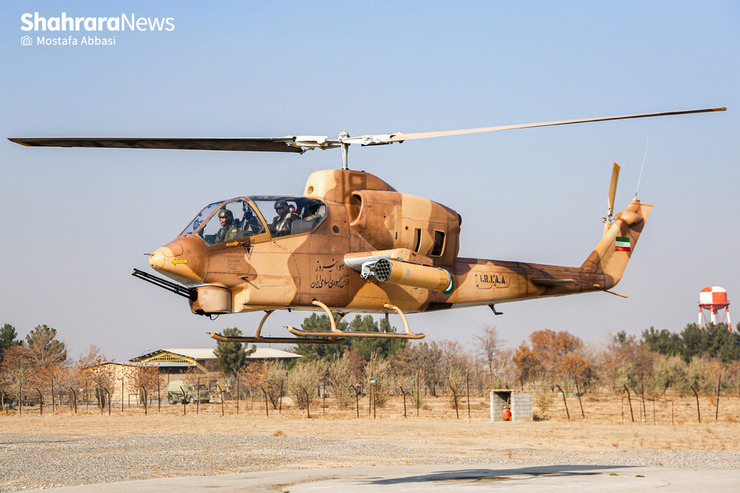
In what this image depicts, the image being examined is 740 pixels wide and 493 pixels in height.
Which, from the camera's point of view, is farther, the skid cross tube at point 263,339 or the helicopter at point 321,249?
the skid cross tube at point 263,339

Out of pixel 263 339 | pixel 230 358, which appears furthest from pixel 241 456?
pixel 230 358

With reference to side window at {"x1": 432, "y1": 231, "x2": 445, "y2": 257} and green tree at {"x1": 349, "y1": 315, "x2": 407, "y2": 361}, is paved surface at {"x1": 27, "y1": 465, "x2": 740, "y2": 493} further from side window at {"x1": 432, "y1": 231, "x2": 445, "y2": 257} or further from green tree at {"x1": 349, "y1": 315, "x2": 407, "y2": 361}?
green tree at {"x1": 349, "y1": 315, "x2": 407, "y2": 361}

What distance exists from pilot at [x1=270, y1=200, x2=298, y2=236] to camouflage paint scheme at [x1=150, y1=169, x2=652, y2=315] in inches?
5.0

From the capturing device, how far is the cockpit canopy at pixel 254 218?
13477 mm

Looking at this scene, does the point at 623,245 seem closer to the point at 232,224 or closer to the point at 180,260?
the point at 232,224

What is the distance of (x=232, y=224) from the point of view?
13.6 meters

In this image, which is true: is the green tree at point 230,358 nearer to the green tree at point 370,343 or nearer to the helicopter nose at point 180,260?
the green tree at point 370,343

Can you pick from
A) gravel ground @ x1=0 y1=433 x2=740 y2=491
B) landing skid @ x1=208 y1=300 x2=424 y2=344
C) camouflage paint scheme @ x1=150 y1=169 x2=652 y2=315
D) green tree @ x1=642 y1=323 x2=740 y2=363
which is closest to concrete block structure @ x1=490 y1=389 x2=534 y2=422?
gravel ground @ x1=0 y1=433 x2=740 y2=491

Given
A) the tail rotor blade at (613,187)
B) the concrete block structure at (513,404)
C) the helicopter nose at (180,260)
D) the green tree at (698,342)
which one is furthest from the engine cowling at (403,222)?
the green tree at (698,342)

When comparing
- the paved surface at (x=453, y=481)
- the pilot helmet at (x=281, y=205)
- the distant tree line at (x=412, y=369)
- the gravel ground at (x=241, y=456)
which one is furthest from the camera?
the distant tree line at (x=412, y=369)

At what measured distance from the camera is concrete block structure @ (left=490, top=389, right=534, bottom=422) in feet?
131

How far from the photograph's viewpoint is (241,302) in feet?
44.5

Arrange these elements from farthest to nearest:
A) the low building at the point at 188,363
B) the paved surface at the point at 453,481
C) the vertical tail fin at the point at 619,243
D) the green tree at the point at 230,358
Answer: the low building at the point at 188,363, the green tree at the point at 230,358, the vertical tail fin at the point at 619,243, the paved surface at the point at 453,481

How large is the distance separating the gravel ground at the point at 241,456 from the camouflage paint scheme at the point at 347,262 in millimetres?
9928
